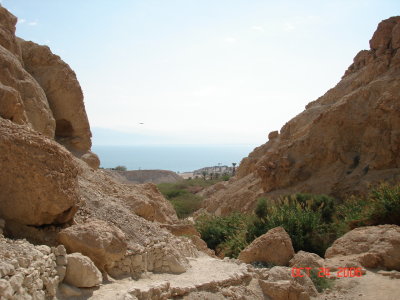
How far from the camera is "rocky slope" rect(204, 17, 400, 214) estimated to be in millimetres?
20312

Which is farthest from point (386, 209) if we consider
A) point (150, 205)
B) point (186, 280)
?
point (186, 280)

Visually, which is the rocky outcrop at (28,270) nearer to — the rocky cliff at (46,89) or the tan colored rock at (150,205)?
the tan colored rock at (150,205)

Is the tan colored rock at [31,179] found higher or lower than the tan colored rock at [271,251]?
higher

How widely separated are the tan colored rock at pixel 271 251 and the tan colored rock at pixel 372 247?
1455mm

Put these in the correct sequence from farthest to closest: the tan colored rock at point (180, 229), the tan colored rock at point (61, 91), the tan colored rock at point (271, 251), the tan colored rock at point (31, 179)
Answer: the tan colored rock at point (61, 91) → the tan colored rock at point (180, 229) → the tan colored rock at point (271, 251) → the tan colored rock at point (31, 179)

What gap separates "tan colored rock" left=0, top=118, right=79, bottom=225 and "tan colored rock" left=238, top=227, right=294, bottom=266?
17.0ft

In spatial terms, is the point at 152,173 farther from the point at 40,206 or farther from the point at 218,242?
the point at 40,206

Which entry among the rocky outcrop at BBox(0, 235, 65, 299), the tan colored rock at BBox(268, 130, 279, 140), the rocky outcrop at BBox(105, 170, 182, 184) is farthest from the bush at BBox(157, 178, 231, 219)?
the rocky outcrop at BBox(0, 235, 65, 299)

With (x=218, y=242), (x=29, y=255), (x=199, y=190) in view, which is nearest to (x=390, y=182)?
(x=218, y=242)

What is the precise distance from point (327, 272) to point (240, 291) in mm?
2954

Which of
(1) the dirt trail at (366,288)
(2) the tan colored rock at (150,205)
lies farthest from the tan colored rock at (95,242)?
(2) the tan colored rock at (150,205)

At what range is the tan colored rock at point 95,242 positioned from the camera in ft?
20.9

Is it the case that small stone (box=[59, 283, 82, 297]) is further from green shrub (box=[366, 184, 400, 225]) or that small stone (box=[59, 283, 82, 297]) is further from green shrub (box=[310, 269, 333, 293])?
green shrub (box=[366, 184, 400, 225])

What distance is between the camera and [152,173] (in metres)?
65.2
